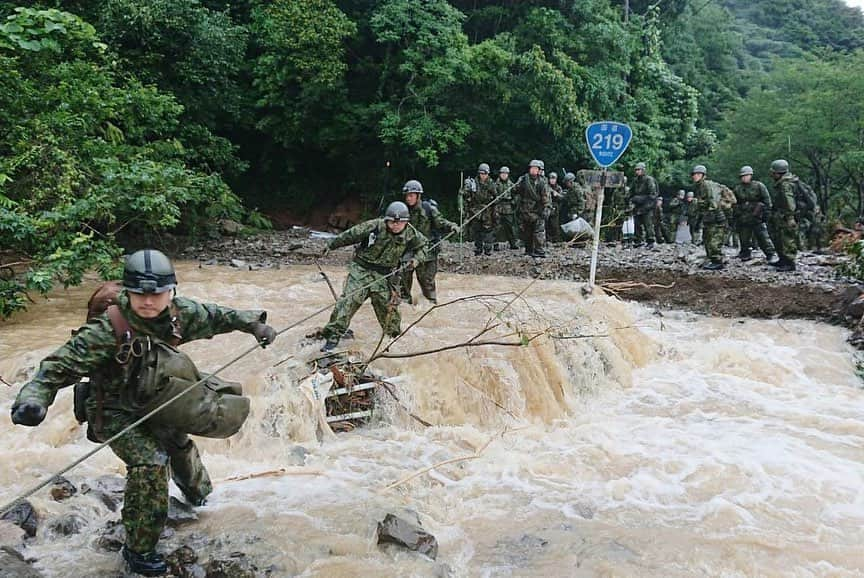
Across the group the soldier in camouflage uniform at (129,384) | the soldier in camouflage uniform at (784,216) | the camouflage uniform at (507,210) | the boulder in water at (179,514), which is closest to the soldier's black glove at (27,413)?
the soldier in camouflage uniform at (129,384)

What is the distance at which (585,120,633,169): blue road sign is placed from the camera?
912 centimetres

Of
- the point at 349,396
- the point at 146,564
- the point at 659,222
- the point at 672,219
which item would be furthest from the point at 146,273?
the point at 672,219

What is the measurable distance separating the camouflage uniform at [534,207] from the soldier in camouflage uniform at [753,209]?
3766mm

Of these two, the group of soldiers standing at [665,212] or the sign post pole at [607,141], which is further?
the group of soldiers standing at [665,212]

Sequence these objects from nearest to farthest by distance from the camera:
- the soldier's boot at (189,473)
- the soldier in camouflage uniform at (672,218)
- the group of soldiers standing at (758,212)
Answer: the soldier's boot at (189,473) < the group of soldiers standing at (758,212) < the soldier in camouflage uniform at (672,218)

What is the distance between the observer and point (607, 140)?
916 centimetres

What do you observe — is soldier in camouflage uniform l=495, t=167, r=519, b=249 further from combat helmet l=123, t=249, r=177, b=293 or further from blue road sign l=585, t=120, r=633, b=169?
combat helmet l=123, t=249, r=177, b=293

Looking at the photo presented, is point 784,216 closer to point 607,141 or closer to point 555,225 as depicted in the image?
point 607,141

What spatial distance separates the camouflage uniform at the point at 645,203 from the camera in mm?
17500

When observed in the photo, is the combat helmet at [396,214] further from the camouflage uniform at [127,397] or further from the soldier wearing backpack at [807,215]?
the soldier wearing backpack at [807,215]

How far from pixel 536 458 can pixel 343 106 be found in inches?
730

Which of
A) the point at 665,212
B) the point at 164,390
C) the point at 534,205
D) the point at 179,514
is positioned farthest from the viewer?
the point at 665,212

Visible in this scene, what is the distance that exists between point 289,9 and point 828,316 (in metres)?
15.6

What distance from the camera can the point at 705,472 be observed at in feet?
17.8
